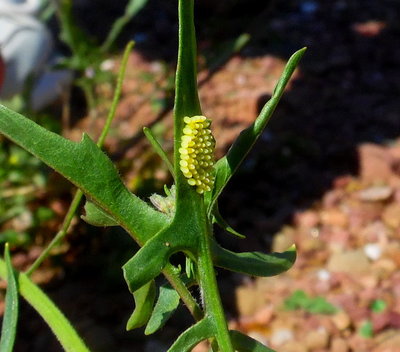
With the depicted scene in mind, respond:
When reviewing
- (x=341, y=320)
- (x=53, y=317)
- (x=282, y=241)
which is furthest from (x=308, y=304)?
(x=53, y=317)

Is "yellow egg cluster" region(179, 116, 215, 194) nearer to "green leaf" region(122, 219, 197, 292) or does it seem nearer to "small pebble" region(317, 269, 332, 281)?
"green leaf" region(122, 219, 197, 292)

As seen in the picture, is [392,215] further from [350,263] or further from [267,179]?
[267,179]

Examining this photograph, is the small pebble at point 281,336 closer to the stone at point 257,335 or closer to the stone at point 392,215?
the stone at point 257,335

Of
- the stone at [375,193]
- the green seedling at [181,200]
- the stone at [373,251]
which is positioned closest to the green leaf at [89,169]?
the green seedling at [181,200]

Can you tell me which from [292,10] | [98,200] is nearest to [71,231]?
[98,200]

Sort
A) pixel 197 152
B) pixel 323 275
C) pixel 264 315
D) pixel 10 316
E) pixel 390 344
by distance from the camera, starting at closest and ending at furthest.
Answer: pixel 197 152 → pixel 10 316 → pixel 390 344 → pixel 264 315 → pixel 323 275

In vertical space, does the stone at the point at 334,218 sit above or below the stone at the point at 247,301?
below
